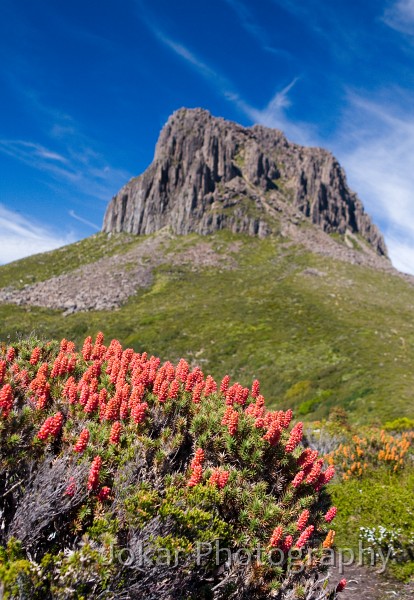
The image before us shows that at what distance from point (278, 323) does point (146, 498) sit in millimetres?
53726

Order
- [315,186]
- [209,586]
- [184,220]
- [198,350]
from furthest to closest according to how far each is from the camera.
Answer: [315,186]
[184,220]
[198,350]
[209,586]

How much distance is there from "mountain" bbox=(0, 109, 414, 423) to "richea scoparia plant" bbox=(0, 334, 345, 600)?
8973mm

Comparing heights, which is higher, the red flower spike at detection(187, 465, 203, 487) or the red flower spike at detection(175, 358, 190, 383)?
the red flower spike at detection(175, 358, 190, 383)

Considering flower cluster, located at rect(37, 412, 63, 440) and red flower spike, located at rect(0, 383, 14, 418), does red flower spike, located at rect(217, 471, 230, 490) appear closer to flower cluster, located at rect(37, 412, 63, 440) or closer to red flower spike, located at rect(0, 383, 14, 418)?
flower cluster, located at rect(37, 412, 63, 440)

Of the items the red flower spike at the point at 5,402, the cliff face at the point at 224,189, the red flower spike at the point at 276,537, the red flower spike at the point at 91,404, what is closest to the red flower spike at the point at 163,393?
the red flower spike at the point at 91,404

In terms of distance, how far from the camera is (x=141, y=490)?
4.65 m

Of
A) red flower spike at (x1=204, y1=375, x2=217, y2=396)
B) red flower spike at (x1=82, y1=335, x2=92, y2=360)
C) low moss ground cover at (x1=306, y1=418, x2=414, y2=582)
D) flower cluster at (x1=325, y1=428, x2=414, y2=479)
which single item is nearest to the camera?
low moss ground cover at (x1=306, y1=418, x2=414, y2=582)

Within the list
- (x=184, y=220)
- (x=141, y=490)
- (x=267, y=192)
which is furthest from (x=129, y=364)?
(x=267, y=192)

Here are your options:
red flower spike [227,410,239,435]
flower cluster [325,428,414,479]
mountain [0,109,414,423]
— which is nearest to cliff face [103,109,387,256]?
mountain [0,109,414,423]

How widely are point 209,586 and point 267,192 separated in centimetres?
14083

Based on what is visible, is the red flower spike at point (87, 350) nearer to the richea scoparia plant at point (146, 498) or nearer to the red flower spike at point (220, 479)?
the richea scoparia plant at point (146, 498)

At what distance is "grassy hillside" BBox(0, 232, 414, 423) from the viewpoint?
1409 inches

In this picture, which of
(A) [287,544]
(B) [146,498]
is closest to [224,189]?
(A) [287,544]

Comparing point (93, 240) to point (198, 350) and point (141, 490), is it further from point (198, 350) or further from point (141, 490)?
point (141, 490)
